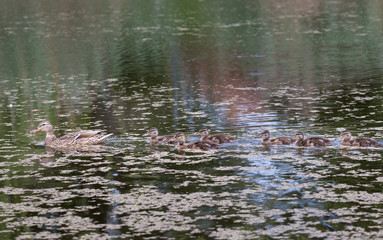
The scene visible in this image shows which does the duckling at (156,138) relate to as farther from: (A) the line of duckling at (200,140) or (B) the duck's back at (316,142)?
(B) the duck's back at (316,142)

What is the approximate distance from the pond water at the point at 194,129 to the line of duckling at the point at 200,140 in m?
0.22

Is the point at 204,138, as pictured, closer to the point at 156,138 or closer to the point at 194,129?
the point at 156,138

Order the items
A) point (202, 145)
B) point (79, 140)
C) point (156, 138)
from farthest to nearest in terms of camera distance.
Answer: point (79, 140) < point (156, 138) < point (202, 145)

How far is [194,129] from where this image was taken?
55.8ft

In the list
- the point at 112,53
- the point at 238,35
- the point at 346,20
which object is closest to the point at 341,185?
the point at 112,53

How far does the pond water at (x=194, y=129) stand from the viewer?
404 inches

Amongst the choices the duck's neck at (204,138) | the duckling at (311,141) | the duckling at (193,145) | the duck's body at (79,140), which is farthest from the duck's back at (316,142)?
the duck's body at (79,140)

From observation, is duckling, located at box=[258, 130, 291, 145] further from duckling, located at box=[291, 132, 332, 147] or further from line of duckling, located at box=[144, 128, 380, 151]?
duckling, located at box=[291, 132, 332, 147]

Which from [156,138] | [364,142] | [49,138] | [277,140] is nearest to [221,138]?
[277,140]

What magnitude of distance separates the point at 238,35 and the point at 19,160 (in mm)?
29617

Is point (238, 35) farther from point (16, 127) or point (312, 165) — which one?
point (312, 165)

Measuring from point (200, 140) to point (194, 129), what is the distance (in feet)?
6.28

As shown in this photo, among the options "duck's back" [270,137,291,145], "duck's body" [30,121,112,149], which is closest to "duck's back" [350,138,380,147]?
"duck's back" [270,137,291,145]

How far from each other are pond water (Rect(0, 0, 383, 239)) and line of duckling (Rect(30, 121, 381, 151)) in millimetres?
221
